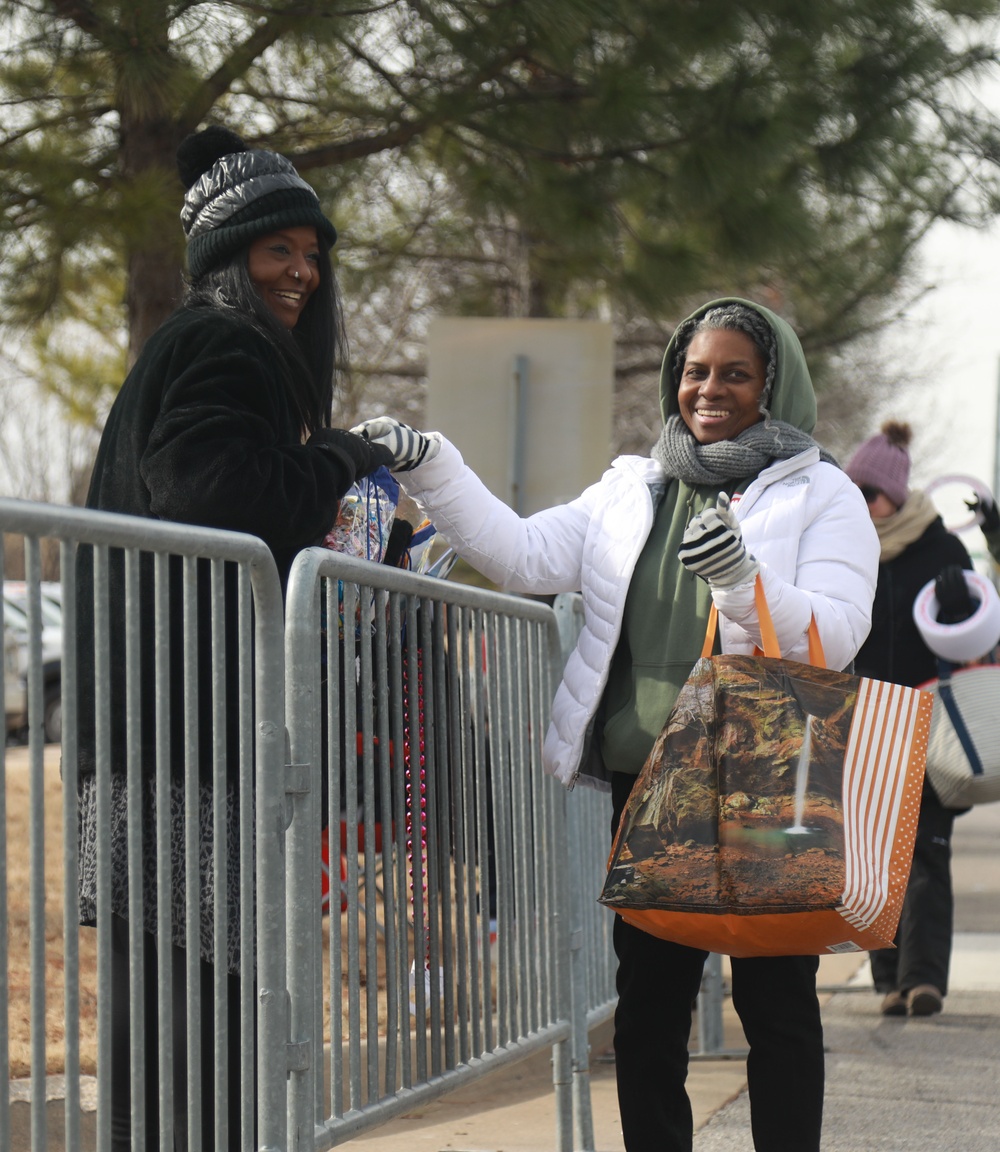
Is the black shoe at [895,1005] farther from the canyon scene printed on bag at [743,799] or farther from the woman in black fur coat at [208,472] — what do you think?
the woman in black fur coat at [208,472]

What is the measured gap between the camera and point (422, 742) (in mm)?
3115

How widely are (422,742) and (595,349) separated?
16.6 ft

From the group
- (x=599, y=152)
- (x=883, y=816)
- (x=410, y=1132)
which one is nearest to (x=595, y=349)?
(x=599, y=152)

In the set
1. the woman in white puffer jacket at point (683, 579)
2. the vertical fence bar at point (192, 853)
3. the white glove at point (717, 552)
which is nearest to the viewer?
the vertical fence bar at point (192, 853)

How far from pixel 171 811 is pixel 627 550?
3.73 ft

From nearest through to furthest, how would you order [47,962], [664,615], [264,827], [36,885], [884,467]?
[36,885], [264,827], [664,615], [47,962], [884,467]

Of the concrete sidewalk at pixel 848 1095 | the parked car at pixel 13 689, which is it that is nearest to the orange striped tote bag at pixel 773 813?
the parked car at pixel 13 689

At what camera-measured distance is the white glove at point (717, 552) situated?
276cm

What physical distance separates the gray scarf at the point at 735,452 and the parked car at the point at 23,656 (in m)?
1.33

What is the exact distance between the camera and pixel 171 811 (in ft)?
7.90

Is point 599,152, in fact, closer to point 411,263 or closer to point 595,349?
point 595,349

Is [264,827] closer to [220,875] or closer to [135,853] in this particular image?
[220,875]

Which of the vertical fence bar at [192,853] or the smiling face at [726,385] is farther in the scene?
the smiling face at [726,385]

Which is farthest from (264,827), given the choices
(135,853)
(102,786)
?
(102,786)
